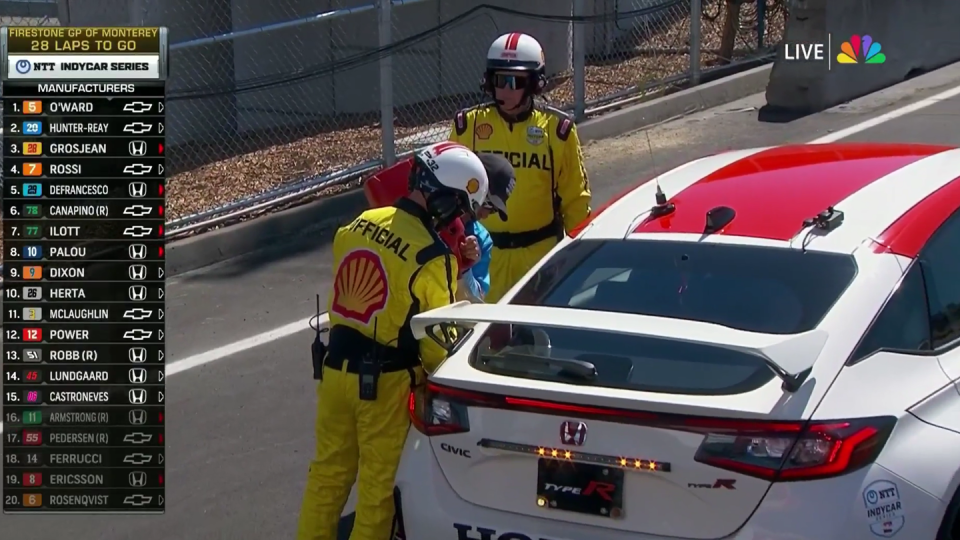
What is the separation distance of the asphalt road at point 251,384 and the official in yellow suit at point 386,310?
120cm

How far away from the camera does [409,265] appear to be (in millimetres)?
4312

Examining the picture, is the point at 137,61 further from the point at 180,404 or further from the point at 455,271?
the point at 455,271

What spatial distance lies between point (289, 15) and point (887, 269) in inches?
412

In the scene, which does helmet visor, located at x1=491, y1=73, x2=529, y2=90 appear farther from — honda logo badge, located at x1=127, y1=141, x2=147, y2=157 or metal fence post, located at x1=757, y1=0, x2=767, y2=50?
metal fence post, located at x1=757, y1=0, x2=767, y2=50

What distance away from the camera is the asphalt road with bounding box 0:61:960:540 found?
18.6 feet

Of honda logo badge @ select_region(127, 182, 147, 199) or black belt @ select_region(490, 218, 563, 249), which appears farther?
honda logo badge @ select_region(127, 182, 147, 199)

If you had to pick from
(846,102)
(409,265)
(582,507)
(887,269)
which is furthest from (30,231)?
(846,102)

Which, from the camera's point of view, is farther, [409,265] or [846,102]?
[846,102]

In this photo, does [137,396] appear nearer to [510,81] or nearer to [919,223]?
[510,81]

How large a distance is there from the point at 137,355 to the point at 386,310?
2.72 metres

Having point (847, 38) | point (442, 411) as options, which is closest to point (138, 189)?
point (442, 411)

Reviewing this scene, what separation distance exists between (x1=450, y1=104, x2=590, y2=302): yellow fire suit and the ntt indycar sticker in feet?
9.15

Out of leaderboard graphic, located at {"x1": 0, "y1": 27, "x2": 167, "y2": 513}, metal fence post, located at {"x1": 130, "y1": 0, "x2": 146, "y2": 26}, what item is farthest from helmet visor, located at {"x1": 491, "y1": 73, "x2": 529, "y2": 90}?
metal fence post, located at {"x1": 130, "y1": 0, "x2": 146, "y2": 26}

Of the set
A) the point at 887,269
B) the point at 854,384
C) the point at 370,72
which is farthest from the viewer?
the point at 370,72
